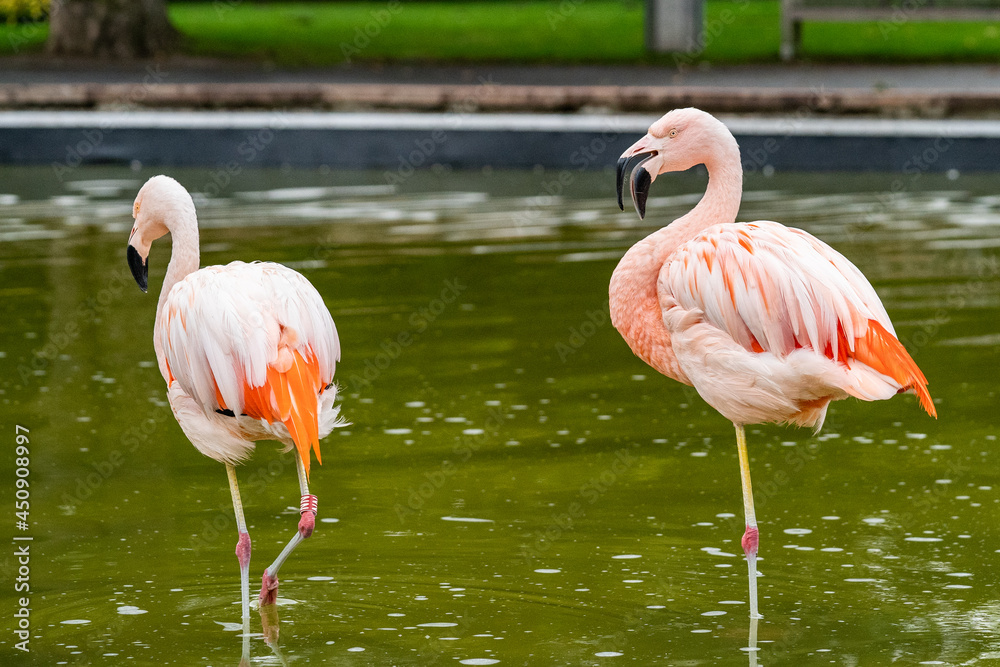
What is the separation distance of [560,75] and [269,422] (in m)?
12.7

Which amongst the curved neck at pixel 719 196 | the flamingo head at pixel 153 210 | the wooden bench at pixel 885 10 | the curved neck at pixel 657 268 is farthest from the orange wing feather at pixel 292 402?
the wooden bench at pixel 885 10

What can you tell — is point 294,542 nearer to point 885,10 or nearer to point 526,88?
point 526,88

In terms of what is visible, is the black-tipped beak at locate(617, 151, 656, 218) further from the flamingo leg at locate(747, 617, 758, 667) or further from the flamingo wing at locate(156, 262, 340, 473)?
the flamingo leg at locate(747, 617, 758, 667)

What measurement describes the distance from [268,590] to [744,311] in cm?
A: 154

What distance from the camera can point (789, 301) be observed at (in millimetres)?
4402

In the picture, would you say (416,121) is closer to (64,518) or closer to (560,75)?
(560,75)

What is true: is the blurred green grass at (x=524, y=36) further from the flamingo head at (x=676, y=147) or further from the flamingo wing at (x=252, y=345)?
the flamingo wing at (x=252, y=345)

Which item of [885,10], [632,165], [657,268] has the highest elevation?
[885,10]

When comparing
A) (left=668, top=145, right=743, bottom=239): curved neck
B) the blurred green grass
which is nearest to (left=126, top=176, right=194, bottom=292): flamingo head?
(left=668, top=145, right=743, bottom=239): curved neck

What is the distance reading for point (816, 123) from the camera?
44.1 ft

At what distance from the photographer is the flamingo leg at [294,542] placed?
14.7ft

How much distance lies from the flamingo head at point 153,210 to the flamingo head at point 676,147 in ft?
4.41

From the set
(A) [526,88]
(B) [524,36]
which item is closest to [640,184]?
(A) [526,88]

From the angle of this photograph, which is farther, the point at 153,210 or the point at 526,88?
the point at 526,88
